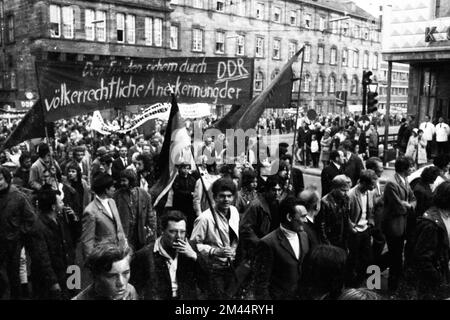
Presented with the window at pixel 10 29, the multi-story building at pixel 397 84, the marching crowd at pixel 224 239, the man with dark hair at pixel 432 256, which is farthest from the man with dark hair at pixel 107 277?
the multi-story building at pixel 397 84

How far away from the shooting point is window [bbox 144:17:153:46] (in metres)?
38.3

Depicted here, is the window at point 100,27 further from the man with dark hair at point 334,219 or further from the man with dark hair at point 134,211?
the man with dark hair at point 334,219

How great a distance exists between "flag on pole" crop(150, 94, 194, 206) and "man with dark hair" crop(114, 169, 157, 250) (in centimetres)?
50

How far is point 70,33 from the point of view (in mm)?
33969

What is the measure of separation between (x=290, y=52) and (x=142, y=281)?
48.2 m

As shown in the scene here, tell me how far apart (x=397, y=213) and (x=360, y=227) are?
45 cm

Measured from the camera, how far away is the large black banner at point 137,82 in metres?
5.40

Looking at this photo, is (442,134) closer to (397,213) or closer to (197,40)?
(397,213)

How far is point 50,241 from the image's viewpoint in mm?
4668

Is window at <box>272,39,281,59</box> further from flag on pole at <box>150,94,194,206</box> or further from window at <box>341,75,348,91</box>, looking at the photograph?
flag on pole at <box>150,94,194,206</box>

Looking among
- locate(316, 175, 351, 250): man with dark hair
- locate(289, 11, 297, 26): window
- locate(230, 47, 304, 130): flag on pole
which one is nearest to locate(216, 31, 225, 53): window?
locate(289, 11, 297, 26): window

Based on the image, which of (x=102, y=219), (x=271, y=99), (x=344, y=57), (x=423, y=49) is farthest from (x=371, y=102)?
(x=344, y=57)

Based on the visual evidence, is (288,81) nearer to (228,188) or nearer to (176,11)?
(228,188)
